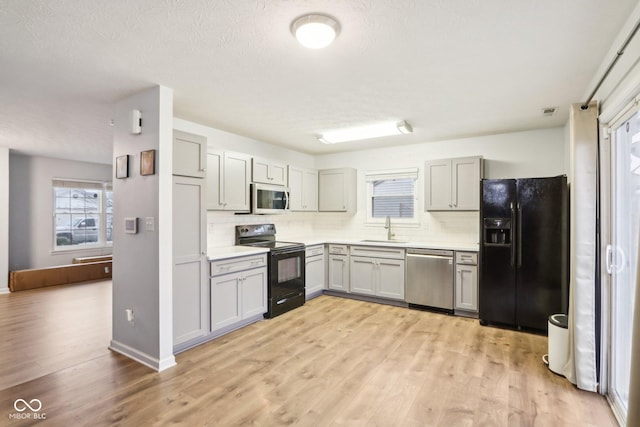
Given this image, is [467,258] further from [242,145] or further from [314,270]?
[242,145]

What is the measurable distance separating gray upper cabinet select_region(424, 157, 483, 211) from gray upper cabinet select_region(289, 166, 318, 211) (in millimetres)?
1877

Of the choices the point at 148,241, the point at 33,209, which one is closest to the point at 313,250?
the point at 148,241

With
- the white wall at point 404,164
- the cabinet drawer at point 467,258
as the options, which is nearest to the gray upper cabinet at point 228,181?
the white wall at point 404,164

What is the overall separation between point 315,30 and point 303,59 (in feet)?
1.51

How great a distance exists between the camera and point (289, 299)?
432 cm

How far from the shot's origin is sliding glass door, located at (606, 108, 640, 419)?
2.14 metres

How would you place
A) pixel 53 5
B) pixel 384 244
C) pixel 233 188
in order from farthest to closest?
pixel 384 244, pixel 233 188, pixel 53 5

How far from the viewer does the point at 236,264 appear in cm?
360

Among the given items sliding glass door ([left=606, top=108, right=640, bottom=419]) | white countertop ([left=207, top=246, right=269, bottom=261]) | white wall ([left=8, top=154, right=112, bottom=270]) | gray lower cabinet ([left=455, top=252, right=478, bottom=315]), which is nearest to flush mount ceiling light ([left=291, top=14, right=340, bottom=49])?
sliding glass door ([left=606, top=108, right=640, bottom=419])

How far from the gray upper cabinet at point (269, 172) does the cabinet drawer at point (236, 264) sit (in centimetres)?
108

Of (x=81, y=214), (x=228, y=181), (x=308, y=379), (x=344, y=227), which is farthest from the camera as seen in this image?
(x=81, y=214)

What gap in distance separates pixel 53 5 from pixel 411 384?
3272 millimetres

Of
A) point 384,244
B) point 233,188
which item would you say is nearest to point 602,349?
point 384,244

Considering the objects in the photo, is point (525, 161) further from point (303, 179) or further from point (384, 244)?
point (303, 179)
